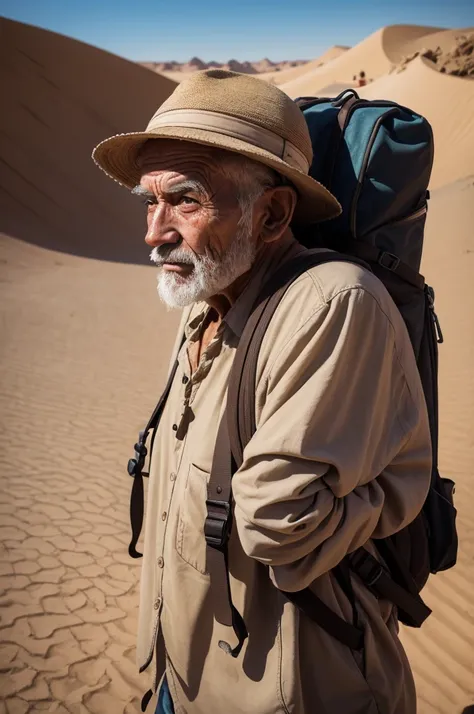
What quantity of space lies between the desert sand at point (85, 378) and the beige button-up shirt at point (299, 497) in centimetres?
195

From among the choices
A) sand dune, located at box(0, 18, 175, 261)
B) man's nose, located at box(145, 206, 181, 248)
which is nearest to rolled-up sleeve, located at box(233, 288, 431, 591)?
man's nose, located at box(145, 206, 181, 248)

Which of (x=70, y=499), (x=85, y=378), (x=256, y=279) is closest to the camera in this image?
(x=256, y=279)

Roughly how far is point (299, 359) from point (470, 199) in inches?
495

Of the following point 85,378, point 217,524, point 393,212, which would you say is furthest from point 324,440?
point 85,378

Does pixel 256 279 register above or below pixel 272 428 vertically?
above

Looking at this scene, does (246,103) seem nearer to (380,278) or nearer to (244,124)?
(244,124)

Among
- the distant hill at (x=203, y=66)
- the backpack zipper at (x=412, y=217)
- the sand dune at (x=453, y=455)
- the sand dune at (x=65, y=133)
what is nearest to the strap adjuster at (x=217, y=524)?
the backpack zipper at (x=412, y=217)

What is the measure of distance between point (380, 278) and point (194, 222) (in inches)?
19.4

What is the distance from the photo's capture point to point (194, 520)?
1.46 meters

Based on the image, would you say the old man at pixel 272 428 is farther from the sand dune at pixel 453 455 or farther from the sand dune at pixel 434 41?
the sand dune at pixel 434 41

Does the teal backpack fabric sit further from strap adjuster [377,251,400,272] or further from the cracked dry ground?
the cracked dry ground

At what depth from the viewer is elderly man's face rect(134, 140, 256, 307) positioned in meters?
1.44

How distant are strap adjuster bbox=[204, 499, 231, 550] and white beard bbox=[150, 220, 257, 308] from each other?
1.69 feet

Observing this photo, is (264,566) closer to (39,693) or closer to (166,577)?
(166,577)
